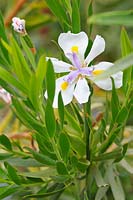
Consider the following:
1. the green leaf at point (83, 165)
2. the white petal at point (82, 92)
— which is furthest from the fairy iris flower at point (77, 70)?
the green leaf at point (83, 165)

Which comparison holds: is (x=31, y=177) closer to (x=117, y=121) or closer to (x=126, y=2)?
(x=117, y=121)

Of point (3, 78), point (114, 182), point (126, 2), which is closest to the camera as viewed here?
point (3, 78)

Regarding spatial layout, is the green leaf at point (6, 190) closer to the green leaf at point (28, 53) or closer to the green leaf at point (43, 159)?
the green leaf at point (43, 159)

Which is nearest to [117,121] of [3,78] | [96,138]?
[96,138]

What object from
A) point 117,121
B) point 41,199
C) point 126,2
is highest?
point 126,2

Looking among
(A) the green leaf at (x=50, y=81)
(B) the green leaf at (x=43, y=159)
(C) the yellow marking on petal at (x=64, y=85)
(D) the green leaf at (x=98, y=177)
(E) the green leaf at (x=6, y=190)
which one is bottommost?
(D) the green leaf at (x=98, y=177)

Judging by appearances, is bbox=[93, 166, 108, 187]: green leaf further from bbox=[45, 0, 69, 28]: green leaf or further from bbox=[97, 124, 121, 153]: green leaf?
bbox=[45, 0, 69, 28]: green leaf

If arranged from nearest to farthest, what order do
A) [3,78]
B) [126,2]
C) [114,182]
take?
[3,78], [114,182], [126,2]
